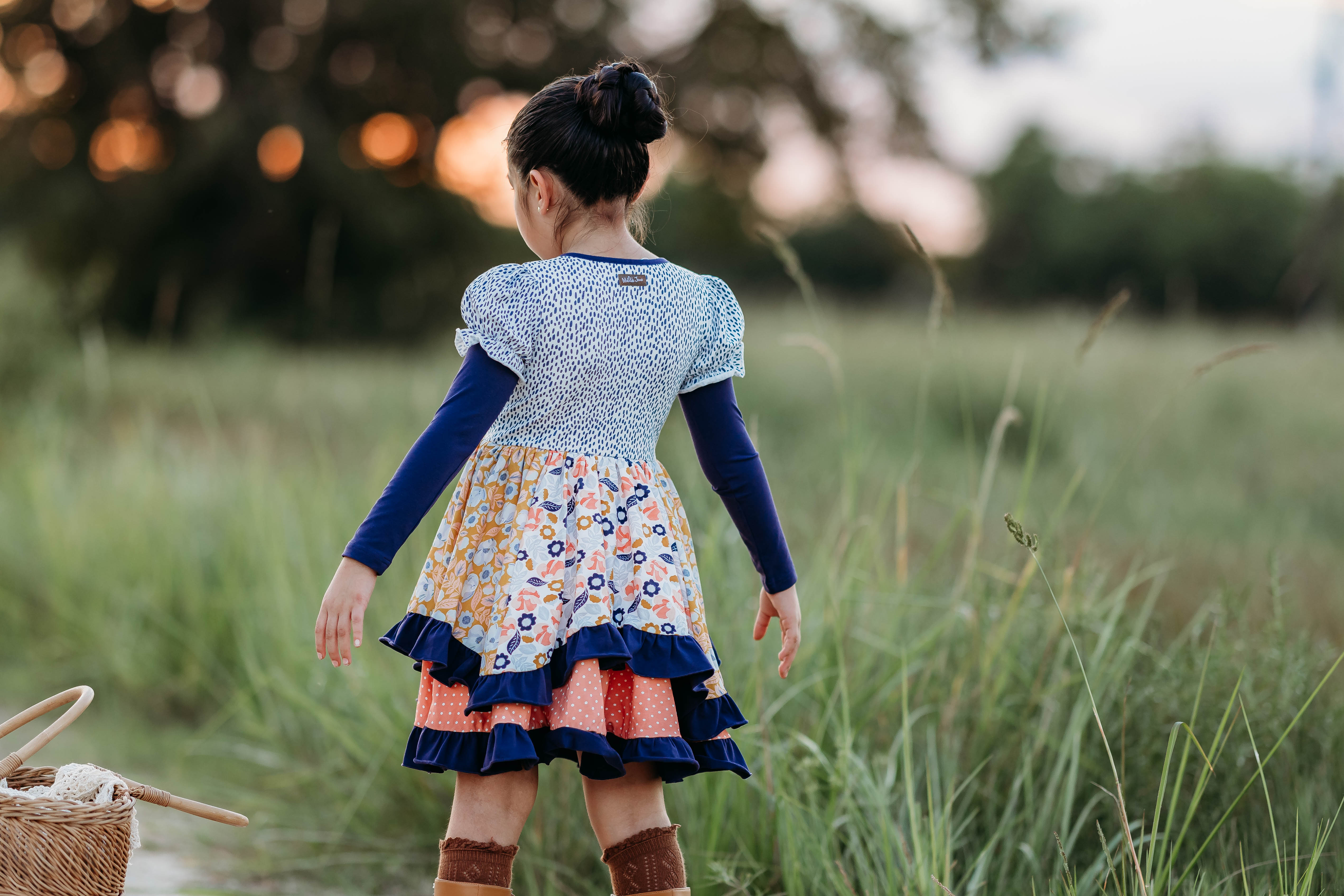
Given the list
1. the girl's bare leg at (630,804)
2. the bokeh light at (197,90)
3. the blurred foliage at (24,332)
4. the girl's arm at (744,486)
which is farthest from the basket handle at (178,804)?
the bokeh light at (197,90)

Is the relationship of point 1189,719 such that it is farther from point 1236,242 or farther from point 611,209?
point 1236,242

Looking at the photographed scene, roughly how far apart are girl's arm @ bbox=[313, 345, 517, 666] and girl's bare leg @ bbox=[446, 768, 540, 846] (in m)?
0.27

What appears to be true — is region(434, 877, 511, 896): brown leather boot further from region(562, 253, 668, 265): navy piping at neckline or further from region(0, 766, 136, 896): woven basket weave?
region(562, 253, 668, 265): navy piping at neckline

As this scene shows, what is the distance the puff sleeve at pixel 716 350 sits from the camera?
176 cm

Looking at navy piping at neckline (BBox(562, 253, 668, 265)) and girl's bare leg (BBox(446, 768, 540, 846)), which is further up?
navy piping at neckline (BBox(562, 253, 668, 265))

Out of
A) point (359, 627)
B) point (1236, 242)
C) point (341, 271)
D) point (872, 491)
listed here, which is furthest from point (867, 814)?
point (1236, 242)

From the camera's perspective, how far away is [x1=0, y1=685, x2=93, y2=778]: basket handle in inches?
57.3

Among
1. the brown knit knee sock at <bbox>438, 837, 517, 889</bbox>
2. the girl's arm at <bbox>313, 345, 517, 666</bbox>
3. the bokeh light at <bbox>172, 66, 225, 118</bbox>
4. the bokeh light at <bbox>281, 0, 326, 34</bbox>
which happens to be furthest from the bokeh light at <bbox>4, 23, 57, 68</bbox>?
the brown knit knee sock at <bbox>438, 837, 517, 889</bbox>

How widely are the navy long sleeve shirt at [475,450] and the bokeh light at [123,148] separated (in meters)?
11.1

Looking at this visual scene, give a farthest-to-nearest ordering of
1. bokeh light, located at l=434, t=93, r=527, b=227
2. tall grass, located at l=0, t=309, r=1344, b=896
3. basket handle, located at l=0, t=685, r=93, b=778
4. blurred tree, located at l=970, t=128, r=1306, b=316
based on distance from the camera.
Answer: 1. blurred tree, located at l=970, t=128, r=1306, b=316
2. bokeh light, located at l=434, t=93, r=527, b=227
3. tall grass, located at l=0, t=309, r=1344, b=896
4. basket handle, located at l=0, t=685, r=93, b=778

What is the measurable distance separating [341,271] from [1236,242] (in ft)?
42.7

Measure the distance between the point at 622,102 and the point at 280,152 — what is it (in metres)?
10.2

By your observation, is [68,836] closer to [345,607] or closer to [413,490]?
[345,607]

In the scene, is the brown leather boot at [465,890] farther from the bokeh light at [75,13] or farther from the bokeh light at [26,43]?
the bokeh light at [26,43]
